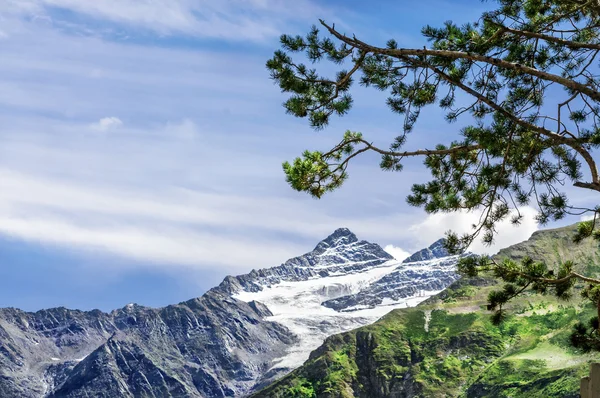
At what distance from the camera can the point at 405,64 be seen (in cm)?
2184

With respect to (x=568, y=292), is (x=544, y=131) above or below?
above

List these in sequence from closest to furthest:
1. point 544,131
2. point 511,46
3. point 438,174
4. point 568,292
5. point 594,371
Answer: point 594,371
point 544,131
point 511,46
point 568,292
point 438,174

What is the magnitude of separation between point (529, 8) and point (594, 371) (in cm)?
1007

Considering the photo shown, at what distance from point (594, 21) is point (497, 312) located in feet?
30.3

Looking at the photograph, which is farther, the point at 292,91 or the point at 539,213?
the point at 539,213

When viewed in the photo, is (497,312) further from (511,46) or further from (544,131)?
(511,46)

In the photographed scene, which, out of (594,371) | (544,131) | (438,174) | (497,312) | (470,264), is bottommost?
(594,371)

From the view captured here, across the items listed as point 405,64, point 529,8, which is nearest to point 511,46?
point 529,8

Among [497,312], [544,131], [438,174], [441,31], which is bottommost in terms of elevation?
[497,312]

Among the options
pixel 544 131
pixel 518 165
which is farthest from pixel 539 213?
pixel 544 131

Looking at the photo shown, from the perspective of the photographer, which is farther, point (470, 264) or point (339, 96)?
point (470, 264)

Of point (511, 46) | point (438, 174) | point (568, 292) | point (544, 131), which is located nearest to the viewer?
point (544, 131)

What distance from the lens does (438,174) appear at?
26.1 m

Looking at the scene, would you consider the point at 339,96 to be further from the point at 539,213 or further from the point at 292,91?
the point at 539,213
